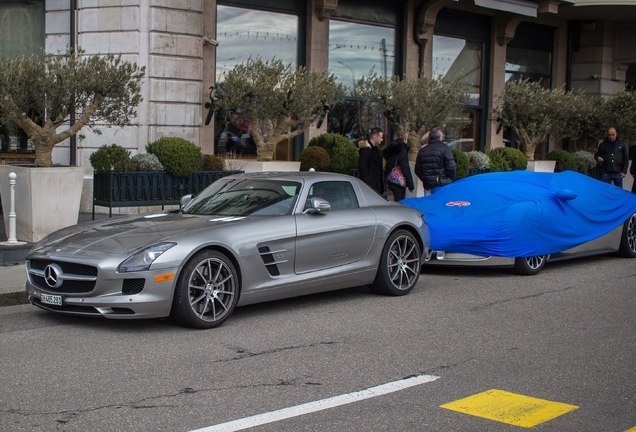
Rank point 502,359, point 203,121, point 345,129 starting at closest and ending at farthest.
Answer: point 502,359 < point 203,121 < point 345,129

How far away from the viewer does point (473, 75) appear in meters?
24.1

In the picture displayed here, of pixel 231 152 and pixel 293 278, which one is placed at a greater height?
pixel 231 152

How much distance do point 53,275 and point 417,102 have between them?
39.9ft

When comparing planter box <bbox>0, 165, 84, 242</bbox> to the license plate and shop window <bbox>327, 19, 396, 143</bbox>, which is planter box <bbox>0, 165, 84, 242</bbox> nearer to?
the license plate

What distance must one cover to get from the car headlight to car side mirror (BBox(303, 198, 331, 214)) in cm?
168

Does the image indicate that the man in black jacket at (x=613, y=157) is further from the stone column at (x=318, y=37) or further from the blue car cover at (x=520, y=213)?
the stone column at (x=318, y=37)

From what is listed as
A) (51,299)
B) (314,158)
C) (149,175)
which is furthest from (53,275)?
(314,158)

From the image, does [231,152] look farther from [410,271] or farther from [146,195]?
[410,271]

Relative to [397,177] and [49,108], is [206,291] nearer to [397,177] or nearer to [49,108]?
[49,108]

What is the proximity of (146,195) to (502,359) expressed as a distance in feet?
28.1

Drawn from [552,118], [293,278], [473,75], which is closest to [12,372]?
[293,278]

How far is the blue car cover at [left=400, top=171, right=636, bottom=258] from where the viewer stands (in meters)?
9.45

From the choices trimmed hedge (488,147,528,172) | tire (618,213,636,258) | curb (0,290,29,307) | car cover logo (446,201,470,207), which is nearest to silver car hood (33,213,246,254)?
curb (0,290,29,307)

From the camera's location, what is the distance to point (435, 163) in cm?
1288
